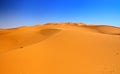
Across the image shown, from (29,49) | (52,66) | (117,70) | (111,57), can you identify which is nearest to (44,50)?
(29,49)

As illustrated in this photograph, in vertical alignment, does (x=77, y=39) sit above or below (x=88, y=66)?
above

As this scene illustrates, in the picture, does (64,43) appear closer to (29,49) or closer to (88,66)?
(29,49)

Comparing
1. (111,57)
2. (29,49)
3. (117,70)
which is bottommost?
(117,70)

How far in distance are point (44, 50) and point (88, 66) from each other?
93.9 inches

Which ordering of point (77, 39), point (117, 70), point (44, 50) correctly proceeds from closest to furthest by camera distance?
point (117, 70)
point (44, 50)
point (77, 39)

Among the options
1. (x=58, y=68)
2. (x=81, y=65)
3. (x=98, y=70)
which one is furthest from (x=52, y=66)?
(x=98, y=70)

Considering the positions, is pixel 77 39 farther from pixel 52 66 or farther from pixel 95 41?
pixel 52 66

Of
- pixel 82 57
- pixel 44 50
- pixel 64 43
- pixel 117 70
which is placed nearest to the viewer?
pixel 117 70

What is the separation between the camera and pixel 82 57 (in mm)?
6297

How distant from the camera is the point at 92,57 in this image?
248 inches

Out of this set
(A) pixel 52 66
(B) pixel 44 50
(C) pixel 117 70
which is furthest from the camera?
(B) pixel 44 50

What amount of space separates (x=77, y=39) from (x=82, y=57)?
2518 millimetres

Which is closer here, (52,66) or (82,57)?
(52,66)

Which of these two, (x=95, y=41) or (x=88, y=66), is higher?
(x=95, y=41)
